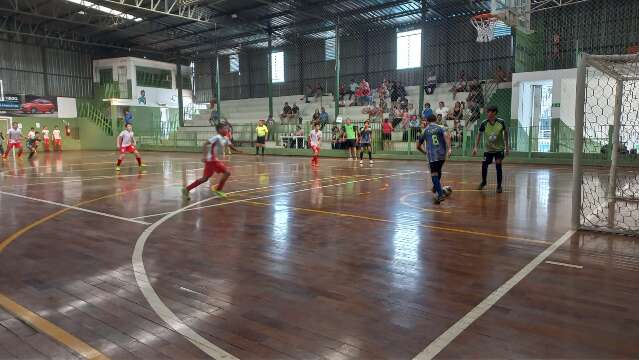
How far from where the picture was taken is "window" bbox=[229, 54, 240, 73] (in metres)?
40.6

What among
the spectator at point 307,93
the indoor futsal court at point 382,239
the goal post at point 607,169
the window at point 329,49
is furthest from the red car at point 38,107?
the goal post at point 607,169

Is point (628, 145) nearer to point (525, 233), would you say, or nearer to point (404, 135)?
point (404, 135)

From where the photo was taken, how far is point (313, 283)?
15.2ft

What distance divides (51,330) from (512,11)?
55.4 feet

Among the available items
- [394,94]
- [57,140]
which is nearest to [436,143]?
[394,94]

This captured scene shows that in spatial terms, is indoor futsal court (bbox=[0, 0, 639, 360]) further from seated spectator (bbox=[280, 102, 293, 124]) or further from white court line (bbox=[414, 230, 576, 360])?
seated spectator (bbox=[280, 102, 293, 124])

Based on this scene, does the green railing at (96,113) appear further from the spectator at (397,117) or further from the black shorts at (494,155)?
the black shorts at (494,155)

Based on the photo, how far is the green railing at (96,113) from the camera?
37.9 m

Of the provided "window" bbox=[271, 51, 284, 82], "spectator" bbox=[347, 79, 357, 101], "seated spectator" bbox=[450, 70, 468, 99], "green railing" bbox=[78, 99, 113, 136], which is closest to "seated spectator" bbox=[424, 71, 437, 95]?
"seated spectator" bbox=[450, 70, 468, 99]

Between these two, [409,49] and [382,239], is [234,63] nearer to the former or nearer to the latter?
[409,49]

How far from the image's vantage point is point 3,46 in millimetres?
34500

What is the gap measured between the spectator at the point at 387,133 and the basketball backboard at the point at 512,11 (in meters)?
7.64

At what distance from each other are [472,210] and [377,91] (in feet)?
74.1

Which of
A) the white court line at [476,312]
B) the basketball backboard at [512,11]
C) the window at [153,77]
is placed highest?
the window at [153,77]
